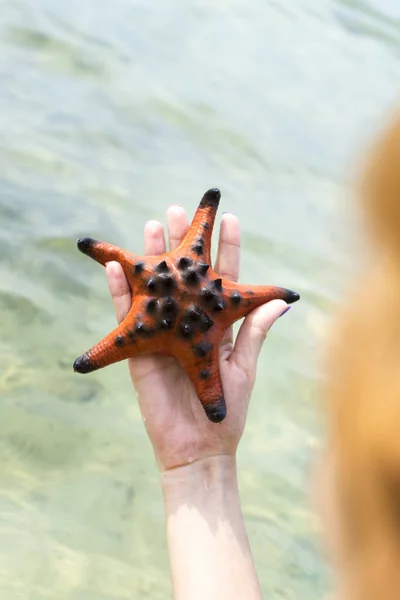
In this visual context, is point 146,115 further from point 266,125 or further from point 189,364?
point 189,364

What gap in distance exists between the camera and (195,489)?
2.48 m

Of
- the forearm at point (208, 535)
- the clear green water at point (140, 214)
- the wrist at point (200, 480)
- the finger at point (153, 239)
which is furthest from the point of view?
the clear green water at point (140, 214)

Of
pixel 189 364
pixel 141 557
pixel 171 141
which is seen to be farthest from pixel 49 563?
pixel 171 141

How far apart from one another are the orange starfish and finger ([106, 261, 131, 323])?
42 mm

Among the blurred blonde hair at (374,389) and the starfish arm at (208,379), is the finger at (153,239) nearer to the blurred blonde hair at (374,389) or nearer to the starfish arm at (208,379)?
the starfish arm at (208,379)

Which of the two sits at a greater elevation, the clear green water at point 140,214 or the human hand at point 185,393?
the human hand at point 185,393

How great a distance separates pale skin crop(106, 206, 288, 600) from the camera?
7.43 feet

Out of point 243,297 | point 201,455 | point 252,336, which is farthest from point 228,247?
point 201,455

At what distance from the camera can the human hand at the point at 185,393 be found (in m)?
2.58

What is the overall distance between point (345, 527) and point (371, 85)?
807 centimetres

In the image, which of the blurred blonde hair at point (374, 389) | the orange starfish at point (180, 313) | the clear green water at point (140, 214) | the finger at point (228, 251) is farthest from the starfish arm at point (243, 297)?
the blurred blonde hair at point (374, 389)

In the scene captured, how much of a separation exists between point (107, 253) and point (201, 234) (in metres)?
0.43

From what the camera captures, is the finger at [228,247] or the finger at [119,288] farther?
the finger at [228,247]

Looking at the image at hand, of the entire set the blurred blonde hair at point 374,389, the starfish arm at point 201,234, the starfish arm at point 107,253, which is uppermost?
the blurred blonde hair at point 374,389
